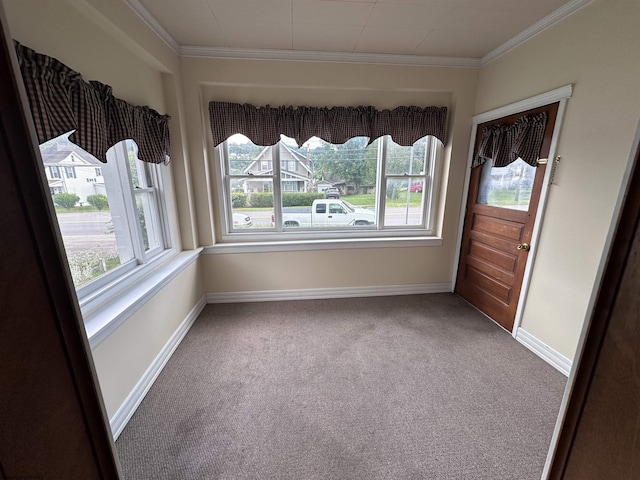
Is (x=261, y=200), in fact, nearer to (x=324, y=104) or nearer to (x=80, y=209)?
(x=324, y=104)

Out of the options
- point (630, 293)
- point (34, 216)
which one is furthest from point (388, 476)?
point (34, 216)

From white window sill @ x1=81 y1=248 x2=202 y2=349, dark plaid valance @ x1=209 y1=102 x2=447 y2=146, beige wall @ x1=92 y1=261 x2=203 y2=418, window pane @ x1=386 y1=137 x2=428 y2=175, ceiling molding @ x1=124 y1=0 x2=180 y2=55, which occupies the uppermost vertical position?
ceiling molding @ x1=124 y1=0 x2=180 y2=55

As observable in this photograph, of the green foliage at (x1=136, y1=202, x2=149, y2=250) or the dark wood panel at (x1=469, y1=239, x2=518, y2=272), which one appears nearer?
the green foliage at (x1=136, y1=202, x2=149, y2=250)

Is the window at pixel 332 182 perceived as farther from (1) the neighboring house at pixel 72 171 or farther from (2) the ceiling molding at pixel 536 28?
(1) the neighboring house at pixel 72 171

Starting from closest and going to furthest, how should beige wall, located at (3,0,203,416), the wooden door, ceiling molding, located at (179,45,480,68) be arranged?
beige wall, located at (3,0,203,416)
the wooden door
ceiling molding, located at (179,45,480,68)

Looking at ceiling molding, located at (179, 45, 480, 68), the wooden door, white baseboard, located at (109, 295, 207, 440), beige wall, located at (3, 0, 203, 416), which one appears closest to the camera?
beige wall, located at (3, 0, 203, 416)

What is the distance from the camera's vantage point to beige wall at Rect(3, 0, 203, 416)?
1291 mm

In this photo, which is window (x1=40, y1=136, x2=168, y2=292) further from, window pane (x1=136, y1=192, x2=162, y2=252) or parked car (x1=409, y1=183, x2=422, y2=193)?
parked car (x1=409, y1=183, x2=422, y2=193)

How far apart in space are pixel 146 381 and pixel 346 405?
1.38 metres

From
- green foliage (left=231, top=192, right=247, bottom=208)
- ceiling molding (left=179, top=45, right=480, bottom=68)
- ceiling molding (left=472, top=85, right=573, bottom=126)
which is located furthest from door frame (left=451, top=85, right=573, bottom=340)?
green foliage (left=231, top=192, right=247, bottom=208)

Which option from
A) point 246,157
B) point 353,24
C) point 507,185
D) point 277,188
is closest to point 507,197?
point 507,185

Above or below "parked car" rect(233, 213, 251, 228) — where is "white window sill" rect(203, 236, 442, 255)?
below

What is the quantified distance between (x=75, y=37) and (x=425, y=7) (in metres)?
2.19

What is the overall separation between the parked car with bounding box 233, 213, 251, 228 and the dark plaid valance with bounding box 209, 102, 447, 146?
0.81 metres
